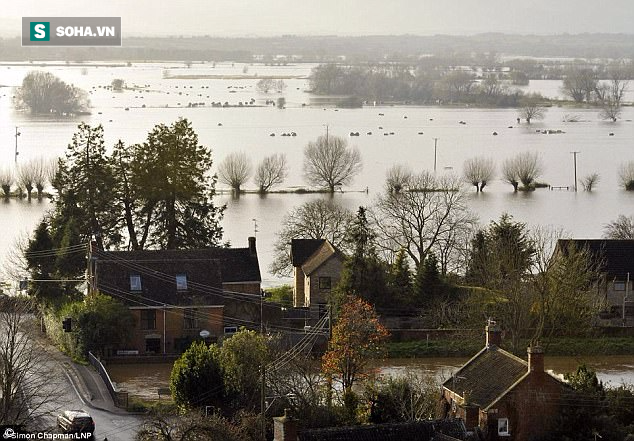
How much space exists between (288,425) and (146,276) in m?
15.0

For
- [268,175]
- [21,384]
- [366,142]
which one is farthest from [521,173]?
[21,384]

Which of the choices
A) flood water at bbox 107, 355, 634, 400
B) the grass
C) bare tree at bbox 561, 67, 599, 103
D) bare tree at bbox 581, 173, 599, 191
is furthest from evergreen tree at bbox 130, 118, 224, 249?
bare tree at bbox 561, 67, 599, 103

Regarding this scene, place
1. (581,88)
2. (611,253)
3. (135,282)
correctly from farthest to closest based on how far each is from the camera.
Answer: (581,88), (611,253), (135,282)

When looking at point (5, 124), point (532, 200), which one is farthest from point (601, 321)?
point (5, 124)

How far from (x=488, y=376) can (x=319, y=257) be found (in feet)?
44.7

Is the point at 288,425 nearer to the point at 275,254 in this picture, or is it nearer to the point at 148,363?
the point at 148,363

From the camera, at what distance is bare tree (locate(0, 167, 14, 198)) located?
63.9 metres

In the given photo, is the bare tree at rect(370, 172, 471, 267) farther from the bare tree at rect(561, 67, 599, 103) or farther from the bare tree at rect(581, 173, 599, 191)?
the bare tree at rect(561, 67, 599, 103)

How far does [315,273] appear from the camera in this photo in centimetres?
3453

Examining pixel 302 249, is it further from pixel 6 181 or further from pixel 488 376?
pixel 6 181

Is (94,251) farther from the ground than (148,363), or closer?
farther from the ground

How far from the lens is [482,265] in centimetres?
3425

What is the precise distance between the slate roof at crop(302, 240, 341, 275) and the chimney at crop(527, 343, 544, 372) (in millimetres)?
14119

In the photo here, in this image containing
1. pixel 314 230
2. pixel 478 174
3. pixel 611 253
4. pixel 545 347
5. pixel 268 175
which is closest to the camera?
pixel 545 347
